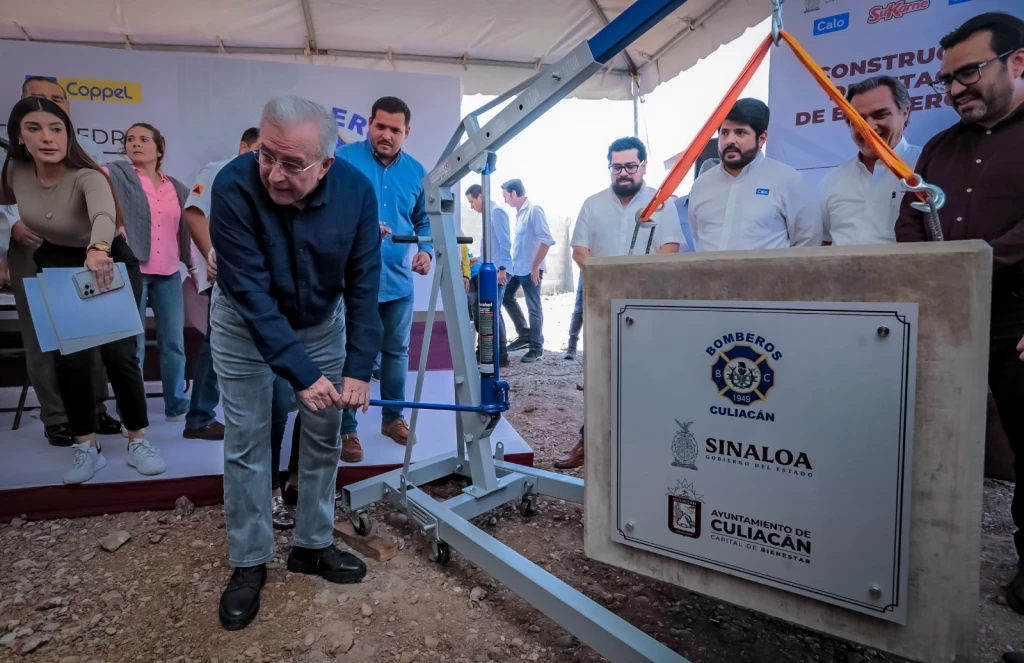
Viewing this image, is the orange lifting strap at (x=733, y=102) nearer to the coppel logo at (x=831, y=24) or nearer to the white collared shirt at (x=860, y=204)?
the white collared shirt at (x=860, y=204)

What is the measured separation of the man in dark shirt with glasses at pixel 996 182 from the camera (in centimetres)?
180

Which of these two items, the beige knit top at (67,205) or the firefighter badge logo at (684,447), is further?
the beige knit top at (67,205)

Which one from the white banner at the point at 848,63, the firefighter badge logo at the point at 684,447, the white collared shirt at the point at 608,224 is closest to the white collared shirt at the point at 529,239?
the white collared shirt at the point at 608,224

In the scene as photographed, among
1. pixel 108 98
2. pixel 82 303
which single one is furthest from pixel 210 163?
pixel 82 303

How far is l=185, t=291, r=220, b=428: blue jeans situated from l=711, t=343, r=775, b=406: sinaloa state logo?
2602mm

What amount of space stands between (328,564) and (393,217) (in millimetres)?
1664

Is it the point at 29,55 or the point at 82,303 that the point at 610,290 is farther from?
the point at 29,55

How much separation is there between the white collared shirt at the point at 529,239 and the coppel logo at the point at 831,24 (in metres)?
3.25

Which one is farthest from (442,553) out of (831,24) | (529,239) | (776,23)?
(529,239)

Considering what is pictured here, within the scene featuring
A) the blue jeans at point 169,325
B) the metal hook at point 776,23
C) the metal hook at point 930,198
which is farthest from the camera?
the blue jeans at point 169,325

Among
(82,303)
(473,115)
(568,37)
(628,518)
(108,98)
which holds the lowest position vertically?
(628,518)

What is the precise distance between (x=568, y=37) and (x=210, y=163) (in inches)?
119

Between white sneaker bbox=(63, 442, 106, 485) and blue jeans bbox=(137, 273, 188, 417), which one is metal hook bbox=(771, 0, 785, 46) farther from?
blue jeans bbox=(137, 273, 188, 417)

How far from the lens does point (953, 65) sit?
193 cm
